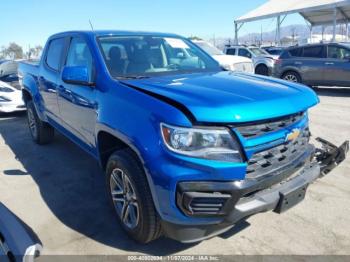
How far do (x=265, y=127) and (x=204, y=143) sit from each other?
497 mm

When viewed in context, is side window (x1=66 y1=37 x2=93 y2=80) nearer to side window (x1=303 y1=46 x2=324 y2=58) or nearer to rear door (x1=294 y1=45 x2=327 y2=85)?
rear door (x1=294 y1=45 x2=327 y2=85)

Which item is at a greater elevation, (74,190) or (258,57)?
(258,57)

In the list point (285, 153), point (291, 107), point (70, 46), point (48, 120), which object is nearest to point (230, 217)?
point (285, 153)

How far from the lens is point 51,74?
4.88 metres

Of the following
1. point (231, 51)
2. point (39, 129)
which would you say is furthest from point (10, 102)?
point (231, 51)

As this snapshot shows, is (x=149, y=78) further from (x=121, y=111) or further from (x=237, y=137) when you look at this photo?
(x=237, y=137)

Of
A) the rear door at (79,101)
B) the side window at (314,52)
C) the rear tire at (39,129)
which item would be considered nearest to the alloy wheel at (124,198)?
the rear door at (79,101)

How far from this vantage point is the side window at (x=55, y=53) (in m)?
4.81

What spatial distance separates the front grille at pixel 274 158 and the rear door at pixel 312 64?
31.8 ft

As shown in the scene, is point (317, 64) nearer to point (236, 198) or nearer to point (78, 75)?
point (78, 75)

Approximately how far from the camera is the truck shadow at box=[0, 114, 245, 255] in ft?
10.6

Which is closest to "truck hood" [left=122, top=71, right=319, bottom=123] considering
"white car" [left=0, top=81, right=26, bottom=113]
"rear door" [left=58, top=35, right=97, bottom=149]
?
"rear door" [left=58, top=35, right=97, bottom=149]

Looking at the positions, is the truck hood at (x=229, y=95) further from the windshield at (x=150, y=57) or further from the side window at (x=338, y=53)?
the side window at (x=338, y=53)

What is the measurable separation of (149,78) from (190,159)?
120 cm
